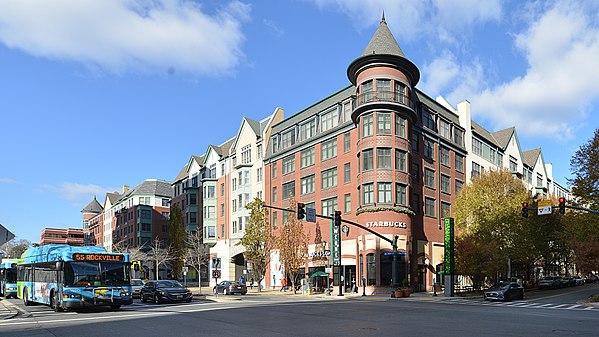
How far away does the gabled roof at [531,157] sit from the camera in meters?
88.9

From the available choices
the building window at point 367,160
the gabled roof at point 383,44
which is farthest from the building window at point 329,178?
the gabled roof at point 383,44

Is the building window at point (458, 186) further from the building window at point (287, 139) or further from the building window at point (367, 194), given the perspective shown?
the building window at point (287, 139)

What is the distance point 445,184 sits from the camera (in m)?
61.1

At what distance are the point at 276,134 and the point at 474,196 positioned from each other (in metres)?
26.1

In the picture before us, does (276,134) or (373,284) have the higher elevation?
(276,134)

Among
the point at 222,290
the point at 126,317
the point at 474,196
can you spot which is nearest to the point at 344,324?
the point at 126,317

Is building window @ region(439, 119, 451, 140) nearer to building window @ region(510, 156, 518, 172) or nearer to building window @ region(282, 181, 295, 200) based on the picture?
building window @ region(282, 181, 295, 200)

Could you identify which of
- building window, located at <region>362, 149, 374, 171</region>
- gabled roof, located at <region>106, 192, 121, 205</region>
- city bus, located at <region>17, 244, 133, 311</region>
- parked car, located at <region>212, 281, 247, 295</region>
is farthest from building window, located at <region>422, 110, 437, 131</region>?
gabled roof, located at <region>106, 192, 121, 205</region>

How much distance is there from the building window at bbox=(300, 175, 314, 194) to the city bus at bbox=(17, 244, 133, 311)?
36.0 metres

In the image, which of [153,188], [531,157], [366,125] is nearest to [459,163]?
[366,125]

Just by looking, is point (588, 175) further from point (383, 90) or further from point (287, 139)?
point (287, 139)

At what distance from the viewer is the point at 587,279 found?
8750 centimetres

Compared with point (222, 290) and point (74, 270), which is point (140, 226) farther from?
point (74, 270)

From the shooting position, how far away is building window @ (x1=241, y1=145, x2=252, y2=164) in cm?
7306
